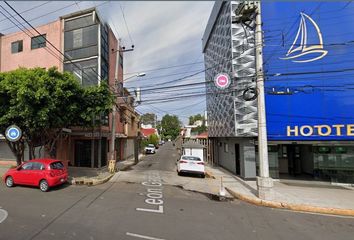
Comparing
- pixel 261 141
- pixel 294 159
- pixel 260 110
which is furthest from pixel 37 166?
pixel 294 159

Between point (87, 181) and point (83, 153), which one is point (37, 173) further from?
point (83, 153)

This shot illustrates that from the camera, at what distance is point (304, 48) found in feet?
42.5

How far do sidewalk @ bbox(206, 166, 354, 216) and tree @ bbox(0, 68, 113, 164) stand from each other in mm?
9171

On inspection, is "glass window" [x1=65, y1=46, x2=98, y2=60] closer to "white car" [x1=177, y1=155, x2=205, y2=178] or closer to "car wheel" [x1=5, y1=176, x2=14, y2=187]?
"car wheel" [x1=5, y1=176, x2=14, y2=187]

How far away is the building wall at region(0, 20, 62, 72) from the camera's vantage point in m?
18.3

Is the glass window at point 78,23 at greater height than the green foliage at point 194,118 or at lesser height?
greater

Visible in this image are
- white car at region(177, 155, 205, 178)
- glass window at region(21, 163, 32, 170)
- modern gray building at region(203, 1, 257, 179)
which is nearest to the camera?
glass window at region(21, 163, 32, 170)

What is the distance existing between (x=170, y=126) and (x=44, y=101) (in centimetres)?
8306

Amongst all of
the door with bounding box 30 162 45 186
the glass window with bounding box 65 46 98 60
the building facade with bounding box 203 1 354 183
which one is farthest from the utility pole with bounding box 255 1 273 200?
the glass window with bounding box 65 46 98 60

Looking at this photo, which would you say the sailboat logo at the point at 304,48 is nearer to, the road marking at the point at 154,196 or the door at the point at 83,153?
the road marking at the point at 154,196

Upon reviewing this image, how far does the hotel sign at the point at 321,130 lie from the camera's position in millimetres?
12117

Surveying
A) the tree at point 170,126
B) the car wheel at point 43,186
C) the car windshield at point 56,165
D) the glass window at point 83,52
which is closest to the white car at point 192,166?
the car windshield at point 56,165

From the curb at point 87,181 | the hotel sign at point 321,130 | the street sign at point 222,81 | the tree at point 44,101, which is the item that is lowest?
the curb at point 87,181

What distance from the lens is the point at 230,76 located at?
47.8 ft
